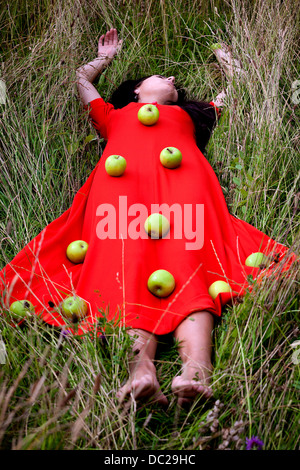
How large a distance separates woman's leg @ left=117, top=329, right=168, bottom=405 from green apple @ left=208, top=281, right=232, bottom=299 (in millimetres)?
374

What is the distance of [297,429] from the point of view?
1.65m

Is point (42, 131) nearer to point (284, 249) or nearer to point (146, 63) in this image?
point (146, 63)

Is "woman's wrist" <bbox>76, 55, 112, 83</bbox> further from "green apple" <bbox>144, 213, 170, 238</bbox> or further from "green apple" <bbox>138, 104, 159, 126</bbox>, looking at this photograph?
"green apple" <bbox>144, 213, 170, 238</bbox>

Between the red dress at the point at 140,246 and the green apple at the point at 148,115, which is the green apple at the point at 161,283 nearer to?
the red dress at the point at 140,246

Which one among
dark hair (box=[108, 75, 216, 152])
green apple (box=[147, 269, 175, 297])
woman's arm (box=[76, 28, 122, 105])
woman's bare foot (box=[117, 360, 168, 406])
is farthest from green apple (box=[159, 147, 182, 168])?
woman's bare foot (box=[117, 360, 168, 406])

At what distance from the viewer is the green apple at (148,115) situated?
2775mm

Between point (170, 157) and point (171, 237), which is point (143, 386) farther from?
point (170, 157)

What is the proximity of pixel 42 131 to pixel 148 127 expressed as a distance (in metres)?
0.74

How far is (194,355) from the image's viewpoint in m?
1.89

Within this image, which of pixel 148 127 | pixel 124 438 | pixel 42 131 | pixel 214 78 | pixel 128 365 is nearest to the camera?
pixel 124 438

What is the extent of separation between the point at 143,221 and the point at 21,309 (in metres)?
0.77

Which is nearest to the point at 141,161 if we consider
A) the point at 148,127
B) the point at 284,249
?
the point at 148,127

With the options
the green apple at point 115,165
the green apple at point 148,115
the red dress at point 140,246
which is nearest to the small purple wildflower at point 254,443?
the red dress at point 140,246

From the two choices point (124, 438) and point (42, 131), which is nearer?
point (124, 438)
